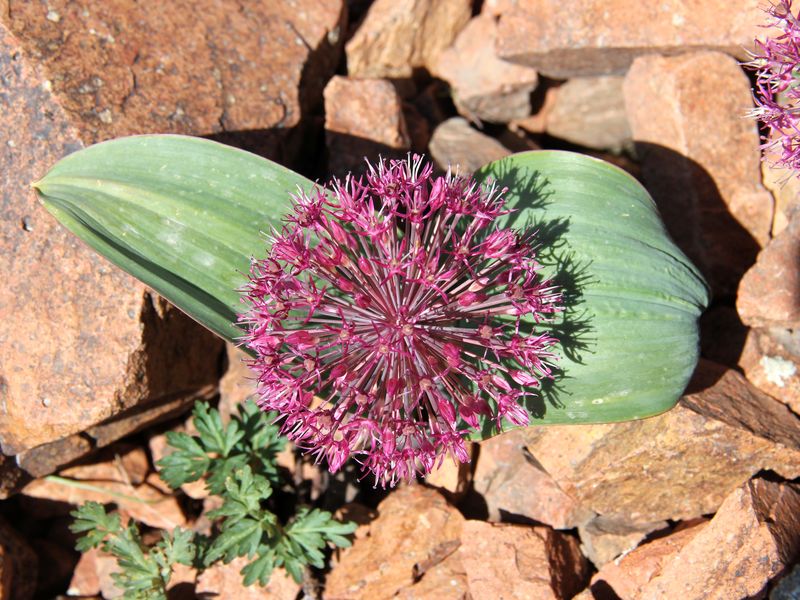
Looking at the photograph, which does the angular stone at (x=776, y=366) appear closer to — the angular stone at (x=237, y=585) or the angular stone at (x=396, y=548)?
the angular stone at (x=396, y=548)

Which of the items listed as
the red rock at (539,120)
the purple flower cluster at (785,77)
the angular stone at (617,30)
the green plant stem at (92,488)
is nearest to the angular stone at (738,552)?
the purple flower cluster at (785,77)

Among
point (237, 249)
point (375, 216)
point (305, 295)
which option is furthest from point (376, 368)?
point (237, 249)

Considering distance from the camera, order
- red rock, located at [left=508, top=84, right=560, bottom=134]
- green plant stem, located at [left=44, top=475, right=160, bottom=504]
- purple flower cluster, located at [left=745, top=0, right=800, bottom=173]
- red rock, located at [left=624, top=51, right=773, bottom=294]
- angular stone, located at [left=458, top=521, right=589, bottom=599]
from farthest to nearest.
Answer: red rock, located at [left=508, top=84, right=560, bottom=134]
red rock, located at [left=624, top=51, right=773, bottom=294]
green plant stem, located at [left=44, top=475, right=160, bottom=504]
angular stone, located at [left=458, top=521, right=589, bottom=599]
purple flower cluster, located at [left=745, top=0, right=800, bottom=173]

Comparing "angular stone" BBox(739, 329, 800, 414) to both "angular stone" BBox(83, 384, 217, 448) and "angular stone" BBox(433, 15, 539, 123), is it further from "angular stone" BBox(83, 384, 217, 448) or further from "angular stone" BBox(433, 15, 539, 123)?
"angular stone" BBox(83, 384, 217, 448)

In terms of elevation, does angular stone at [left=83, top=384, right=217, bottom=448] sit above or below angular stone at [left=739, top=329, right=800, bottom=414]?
below

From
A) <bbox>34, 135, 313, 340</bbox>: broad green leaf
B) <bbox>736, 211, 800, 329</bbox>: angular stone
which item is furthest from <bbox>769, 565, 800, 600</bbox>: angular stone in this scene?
<bbox>34, 135, 313, 340</bbox>: broad green leaf

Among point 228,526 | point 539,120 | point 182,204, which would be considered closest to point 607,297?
point 182,204

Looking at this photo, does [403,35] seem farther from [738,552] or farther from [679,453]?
[738,552]
